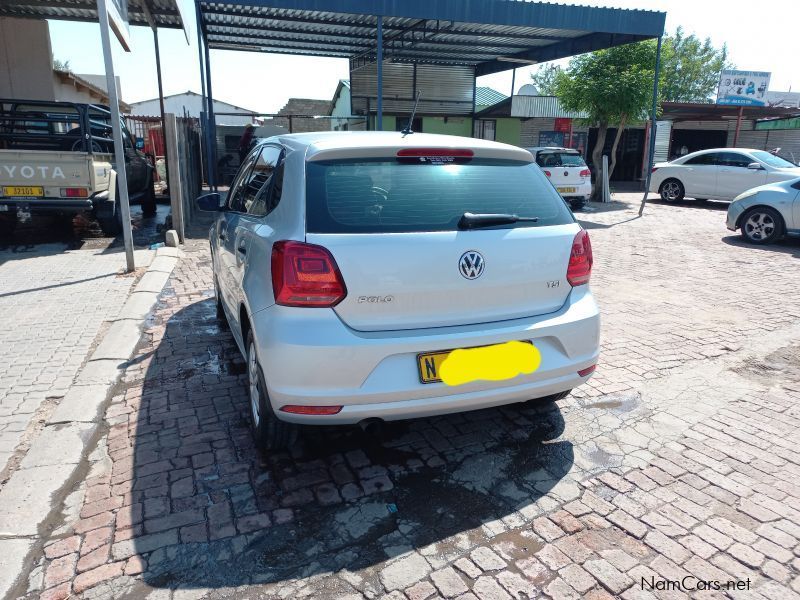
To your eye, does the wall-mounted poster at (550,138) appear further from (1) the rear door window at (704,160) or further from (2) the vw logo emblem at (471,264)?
(2) the vw logo emblem at (471,264)

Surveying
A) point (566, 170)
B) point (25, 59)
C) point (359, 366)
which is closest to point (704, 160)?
point (566, 170)

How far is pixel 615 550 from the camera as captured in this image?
2537mm

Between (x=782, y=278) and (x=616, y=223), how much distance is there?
18.4ft

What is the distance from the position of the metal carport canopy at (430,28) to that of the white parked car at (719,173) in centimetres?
415

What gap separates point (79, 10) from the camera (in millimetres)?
13688

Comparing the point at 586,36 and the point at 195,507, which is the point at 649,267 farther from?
the point at 586,36

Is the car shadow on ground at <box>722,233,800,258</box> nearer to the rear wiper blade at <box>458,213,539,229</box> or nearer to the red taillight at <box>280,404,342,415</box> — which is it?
the rear wiper blade at <box>458,213,539,229</box>

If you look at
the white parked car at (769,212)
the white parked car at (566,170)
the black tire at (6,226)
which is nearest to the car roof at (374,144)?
the black tire at (6,226)

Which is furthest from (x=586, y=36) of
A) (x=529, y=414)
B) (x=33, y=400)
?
(x=33, y=400)

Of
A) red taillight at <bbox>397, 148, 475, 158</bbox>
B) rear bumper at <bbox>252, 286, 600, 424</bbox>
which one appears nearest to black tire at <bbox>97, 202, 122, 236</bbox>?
rear bumper at <bbox>252, 286, 600, 424</bbox>

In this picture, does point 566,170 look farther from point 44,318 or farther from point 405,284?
point 405,284

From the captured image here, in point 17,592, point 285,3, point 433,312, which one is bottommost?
point 17,592

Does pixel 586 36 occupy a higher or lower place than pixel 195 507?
higher

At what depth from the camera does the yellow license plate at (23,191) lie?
8250 millimetres
